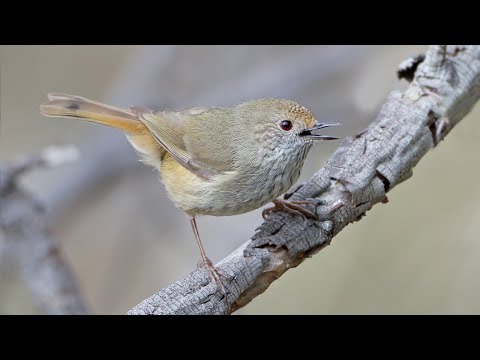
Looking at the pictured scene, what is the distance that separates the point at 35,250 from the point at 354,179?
7.59ft

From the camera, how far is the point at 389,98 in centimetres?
396

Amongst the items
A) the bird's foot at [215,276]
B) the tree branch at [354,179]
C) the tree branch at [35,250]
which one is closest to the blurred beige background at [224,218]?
the tree branch at [35,250]

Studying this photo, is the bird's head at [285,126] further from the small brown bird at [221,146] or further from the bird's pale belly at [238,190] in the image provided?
the bird's pale belly at [238,190]

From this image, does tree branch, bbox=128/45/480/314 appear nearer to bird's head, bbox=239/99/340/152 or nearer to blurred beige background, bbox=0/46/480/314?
bird's head, bbox=239/99/340/152

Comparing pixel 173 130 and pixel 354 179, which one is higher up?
pixel 173 130

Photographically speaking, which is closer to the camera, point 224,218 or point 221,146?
point 221,146

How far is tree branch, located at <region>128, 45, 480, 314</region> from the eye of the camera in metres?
2.85

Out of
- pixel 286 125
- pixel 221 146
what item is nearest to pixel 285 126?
pixel 286 125

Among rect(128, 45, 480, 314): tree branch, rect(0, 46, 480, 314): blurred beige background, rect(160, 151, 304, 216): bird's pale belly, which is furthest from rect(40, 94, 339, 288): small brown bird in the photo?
rect(0, 46, 480, 314): blurred beige background

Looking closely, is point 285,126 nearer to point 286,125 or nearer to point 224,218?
point 286,125

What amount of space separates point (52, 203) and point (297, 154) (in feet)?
8.38

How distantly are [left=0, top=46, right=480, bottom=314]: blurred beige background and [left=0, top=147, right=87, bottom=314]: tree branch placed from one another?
45 cm

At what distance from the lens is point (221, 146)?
3.89 metres

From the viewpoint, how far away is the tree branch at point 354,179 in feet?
9.36
